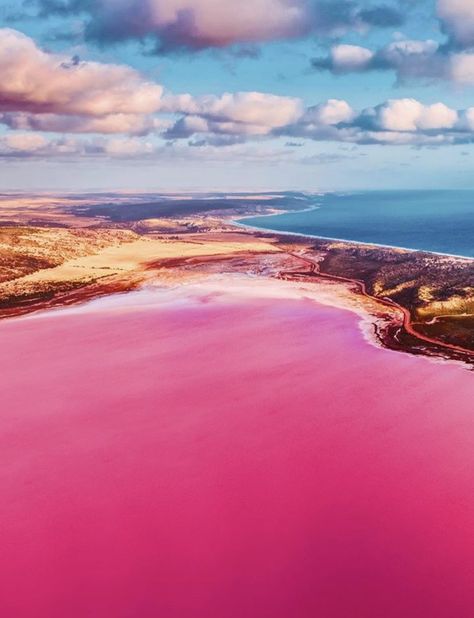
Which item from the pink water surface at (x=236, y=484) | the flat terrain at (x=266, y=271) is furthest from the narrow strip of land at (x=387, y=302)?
the pink water surface at (x=236, y=484)

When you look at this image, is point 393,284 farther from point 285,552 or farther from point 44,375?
point 285,552

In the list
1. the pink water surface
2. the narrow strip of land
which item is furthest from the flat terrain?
the pink water surface

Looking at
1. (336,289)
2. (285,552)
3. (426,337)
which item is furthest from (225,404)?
(336,289)

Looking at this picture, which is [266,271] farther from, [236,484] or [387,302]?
[236,484]

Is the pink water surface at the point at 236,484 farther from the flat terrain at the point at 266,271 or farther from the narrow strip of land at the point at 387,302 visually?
the flat terrain at the point at 266,271

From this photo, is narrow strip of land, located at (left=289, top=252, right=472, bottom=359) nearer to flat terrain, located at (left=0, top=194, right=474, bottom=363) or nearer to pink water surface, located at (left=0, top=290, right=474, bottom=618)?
flat terrain, located at (left=0, top=194, right=474, bottom=363)

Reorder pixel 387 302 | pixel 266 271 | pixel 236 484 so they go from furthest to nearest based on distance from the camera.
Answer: pixel 266 271
pixel 387 302
pixel 236 484

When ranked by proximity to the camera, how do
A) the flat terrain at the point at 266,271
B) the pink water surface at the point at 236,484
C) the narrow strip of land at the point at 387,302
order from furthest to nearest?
the flat terrain at the point at 266,271 → the narrow strip of land at the point at 387,302 → the pink water surface at the point at 236,484

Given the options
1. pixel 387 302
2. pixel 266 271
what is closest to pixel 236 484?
pixel 387 302
